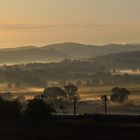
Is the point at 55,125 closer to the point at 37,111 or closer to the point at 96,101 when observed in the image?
the point at 37,111

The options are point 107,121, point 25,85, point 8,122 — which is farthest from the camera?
point 25,85

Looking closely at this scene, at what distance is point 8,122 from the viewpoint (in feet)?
199

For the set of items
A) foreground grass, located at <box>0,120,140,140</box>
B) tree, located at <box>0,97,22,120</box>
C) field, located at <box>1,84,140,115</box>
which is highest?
field, located at <box>1,84,140,115</box>

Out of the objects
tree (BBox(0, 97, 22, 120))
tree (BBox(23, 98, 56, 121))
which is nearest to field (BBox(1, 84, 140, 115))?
tree (BBox(0, 97, 22, 120))

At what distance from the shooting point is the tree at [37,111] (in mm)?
59500

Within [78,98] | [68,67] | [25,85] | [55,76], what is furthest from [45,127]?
[68,67]

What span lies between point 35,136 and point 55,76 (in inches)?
3292

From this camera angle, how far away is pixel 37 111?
2340 inches

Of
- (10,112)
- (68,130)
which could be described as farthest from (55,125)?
(10,112)

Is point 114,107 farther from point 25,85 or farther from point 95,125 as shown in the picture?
point 25,85

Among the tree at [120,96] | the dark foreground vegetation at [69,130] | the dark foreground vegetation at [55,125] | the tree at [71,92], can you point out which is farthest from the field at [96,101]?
the dark foreground vegetation at [69,130]

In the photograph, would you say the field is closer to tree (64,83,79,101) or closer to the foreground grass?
tree (64,83,79,101)

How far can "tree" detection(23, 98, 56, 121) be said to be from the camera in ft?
195

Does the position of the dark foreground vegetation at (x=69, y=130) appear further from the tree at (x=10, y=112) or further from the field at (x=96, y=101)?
the field at (x=96, y=101)
